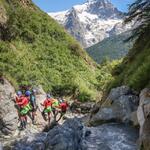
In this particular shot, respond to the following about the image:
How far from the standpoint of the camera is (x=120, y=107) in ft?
59.5

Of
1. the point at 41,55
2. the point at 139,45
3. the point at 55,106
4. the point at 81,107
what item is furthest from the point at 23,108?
the point at 41,55

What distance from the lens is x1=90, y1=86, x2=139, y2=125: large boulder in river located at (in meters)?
17.8

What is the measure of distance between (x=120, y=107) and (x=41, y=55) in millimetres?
39699

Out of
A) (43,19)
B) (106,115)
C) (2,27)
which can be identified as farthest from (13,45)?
(106,115)

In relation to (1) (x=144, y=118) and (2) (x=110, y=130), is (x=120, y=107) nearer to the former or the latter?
(2) (x=110, y=130)

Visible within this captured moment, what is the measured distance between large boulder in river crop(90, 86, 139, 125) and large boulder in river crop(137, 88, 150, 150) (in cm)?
117

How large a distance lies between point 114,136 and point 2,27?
40327mm

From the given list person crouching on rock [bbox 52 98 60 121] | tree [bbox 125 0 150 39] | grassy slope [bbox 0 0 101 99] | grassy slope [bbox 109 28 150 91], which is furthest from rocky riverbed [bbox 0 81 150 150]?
grassy slope [bbox 0 0 101 99]

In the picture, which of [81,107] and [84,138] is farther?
[81,107]

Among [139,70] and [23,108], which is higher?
[139,70]

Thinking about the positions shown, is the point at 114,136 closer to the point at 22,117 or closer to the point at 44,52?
the point at 22,117

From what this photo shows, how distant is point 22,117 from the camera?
2994cm

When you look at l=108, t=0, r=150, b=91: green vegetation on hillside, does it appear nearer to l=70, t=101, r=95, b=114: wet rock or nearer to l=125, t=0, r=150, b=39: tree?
l=125, t=0, r=150, b=39: tree

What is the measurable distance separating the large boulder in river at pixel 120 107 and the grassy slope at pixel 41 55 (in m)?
24.8
